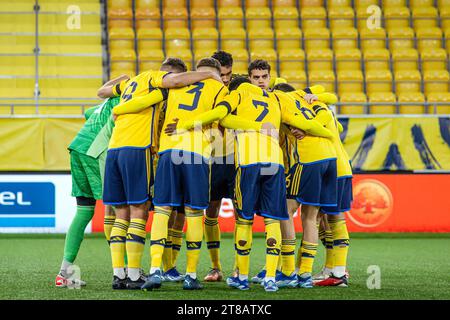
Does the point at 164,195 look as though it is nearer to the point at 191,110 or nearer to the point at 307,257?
the point at 191,110

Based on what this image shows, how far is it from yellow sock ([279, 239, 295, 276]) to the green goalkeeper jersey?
5.88ft

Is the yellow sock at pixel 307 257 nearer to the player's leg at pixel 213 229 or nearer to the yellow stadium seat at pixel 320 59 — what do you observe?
the player's leg at pixel 213 229

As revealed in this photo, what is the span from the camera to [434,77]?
17.0 metres

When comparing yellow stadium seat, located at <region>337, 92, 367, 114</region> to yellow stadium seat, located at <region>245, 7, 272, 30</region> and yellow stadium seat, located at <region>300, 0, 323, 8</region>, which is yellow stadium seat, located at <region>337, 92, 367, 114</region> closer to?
yellow stadium seat, located at <region>245, 7, 272, 30</region>

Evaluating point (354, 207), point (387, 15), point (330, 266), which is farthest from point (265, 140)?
point (387, 15)

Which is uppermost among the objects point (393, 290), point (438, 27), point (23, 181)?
point (438, 27)

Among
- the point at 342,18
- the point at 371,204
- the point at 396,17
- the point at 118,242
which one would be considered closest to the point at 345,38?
the point at 342,18

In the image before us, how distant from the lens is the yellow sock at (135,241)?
6.47 meters

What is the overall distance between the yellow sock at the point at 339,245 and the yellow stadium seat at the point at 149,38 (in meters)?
10.9

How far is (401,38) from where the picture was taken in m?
17.9

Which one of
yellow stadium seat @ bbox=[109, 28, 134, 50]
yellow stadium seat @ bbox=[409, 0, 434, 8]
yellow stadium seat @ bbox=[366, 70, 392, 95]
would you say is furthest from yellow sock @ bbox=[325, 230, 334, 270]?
yellow stadium seat @ bbox=[409, 0, 434, 8]

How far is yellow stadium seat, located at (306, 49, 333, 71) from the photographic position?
56.4ft
